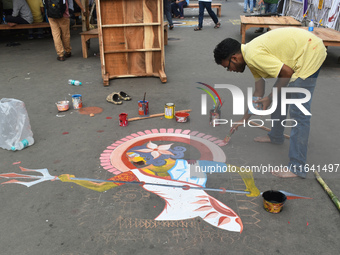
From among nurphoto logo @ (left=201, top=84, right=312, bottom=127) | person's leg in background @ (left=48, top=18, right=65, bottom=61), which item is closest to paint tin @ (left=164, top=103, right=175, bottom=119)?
nurphoto logo @ (left=201, top=84, right=312, bottom=127)

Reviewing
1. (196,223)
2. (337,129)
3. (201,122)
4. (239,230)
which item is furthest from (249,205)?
(337,129)

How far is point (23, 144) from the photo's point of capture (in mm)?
4230

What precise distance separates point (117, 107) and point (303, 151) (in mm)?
3239

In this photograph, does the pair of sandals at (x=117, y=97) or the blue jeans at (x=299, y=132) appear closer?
the blue jeans at (x=299, y=132)

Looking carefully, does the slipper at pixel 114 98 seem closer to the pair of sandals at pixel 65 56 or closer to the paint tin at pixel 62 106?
the paint tin at pixel 62 106

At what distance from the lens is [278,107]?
4.02 metres

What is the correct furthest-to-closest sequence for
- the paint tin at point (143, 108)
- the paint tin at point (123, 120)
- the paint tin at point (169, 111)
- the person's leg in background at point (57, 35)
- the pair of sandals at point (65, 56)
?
the pair of sandals at point (65, 56), the person's leg in background at point (57, 35), the paint tin at point (143, 108), the paint tin at point (169, 111), the paint tin at point (123, 120)

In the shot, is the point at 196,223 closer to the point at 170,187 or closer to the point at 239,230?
the point at 239,230

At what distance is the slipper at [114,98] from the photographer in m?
5.74

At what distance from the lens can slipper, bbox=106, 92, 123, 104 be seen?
5742mm

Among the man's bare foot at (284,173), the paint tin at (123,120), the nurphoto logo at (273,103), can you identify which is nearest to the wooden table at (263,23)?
the nurphoto logo at (273,103)

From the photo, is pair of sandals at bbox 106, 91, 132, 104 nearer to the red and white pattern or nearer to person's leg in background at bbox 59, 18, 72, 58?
the red and white pattern

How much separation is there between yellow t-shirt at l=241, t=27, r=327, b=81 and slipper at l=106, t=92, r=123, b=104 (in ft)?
10.2

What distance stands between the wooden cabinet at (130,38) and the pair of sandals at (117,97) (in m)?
0.86
